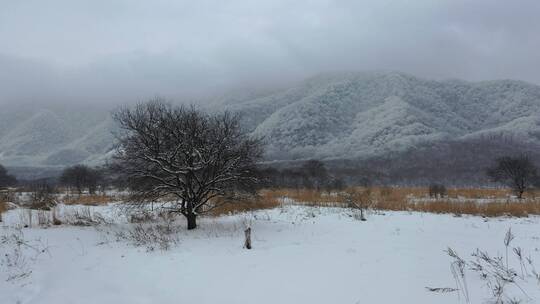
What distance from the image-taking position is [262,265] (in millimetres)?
9195

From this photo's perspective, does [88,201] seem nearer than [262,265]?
No

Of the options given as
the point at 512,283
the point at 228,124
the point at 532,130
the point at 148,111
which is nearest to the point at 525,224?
the point at 512,283

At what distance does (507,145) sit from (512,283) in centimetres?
18563

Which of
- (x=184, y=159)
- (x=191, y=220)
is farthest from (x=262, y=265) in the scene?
(x=184, y=159)

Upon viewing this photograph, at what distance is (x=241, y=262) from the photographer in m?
9.57

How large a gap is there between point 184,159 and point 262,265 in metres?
6.78

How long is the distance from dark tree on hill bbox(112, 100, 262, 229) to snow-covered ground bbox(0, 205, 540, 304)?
1.67m

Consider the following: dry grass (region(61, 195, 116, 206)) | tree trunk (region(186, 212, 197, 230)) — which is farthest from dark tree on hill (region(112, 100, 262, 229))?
dry grass (region(61, 195, 116, 206))

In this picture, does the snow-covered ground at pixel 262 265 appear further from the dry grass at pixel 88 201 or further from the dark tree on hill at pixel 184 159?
the dry grass at pixel 88 201

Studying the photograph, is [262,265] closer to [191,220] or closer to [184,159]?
[191,220]

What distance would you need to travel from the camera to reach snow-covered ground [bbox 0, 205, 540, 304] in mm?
7207

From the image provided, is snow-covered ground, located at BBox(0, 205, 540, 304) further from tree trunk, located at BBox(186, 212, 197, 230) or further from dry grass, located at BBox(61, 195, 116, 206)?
dry grass, located at BBox(61, 195, 116, 206)

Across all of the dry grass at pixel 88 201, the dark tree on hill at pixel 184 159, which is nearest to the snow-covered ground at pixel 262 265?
the dark tree on hill at pixel 184 159

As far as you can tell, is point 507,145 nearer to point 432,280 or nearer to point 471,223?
point 471,223
